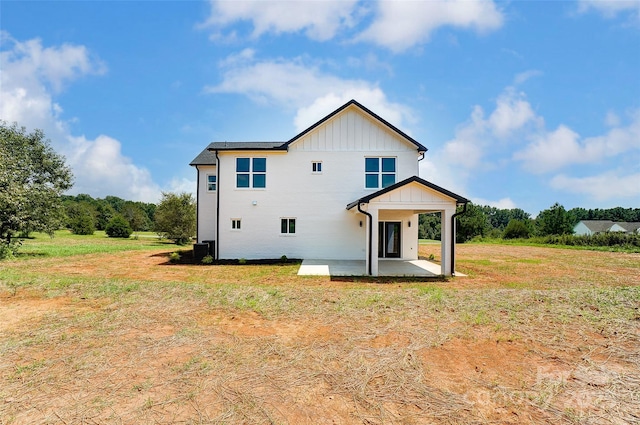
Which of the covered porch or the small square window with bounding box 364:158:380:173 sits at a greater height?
the small square window with bounding box 364:158:380:173

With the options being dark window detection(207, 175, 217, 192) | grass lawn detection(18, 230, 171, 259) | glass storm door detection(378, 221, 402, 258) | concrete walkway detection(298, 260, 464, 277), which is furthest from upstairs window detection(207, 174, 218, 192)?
glass storm door detection(378, 221, 402, 258)

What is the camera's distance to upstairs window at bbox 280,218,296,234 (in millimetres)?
14859

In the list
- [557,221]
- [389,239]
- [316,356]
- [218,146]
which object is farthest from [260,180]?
[557,221]

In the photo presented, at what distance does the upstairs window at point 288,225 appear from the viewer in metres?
14.9

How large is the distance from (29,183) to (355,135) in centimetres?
2011

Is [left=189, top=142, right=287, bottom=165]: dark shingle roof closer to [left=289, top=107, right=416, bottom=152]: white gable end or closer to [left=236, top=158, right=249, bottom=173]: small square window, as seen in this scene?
[left=236, top=158, right=249, bottom=173]: small square window

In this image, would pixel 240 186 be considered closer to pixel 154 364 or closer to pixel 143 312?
pixel 143 312

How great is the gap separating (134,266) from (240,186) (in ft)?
19.1

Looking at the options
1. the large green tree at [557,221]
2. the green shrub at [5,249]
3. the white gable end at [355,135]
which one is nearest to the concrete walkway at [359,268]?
the white gable end at [355,135]

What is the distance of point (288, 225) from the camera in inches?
586

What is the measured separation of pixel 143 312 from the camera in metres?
5.91

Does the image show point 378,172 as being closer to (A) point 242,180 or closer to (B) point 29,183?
(A) point 242,180

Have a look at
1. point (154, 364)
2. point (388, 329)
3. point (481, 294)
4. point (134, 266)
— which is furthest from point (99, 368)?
point (134, 266)

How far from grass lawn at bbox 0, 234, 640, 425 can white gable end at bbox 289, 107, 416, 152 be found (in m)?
8.85
